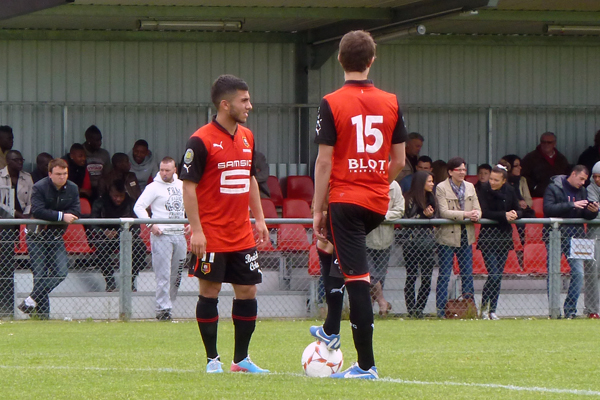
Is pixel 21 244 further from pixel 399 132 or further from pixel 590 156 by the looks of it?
pixel 590 156

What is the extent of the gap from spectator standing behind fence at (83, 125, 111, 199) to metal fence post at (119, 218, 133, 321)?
158 inches

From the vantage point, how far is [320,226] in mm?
5848

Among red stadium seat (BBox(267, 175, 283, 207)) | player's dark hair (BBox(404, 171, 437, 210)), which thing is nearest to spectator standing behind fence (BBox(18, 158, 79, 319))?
player's dark hair (BBox(404, 171, 437, 210))

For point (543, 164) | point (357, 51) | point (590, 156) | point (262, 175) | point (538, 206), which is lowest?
point (538, 206)

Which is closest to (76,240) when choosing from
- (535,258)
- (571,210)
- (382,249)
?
(382,249)

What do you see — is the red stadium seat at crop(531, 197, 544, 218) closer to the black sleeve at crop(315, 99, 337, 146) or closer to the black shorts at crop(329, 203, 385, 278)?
the black shorts at crop(329, 203, 385, 278)

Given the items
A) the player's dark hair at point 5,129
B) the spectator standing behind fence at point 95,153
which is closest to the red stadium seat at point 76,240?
the spectator standing behind fence at point 95,153

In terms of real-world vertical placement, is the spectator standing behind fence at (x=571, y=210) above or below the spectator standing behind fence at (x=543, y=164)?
below

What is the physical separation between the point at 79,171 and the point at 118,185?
1363 millimetres

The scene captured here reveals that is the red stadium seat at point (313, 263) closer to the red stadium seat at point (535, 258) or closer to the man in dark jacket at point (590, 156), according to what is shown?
the red stadium seat at point (535, 258)

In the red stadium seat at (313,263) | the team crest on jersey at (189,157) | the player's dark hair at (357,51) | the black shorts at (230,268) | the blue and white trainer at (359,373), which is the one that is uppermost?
the player's dark hair at (357,51)

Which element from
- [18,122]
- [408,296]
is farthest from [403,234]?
[18,122]

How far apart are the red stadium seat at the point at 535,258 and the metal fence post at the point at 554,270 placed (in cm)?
7

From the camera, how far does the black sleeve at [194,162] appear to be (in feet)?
19.6
